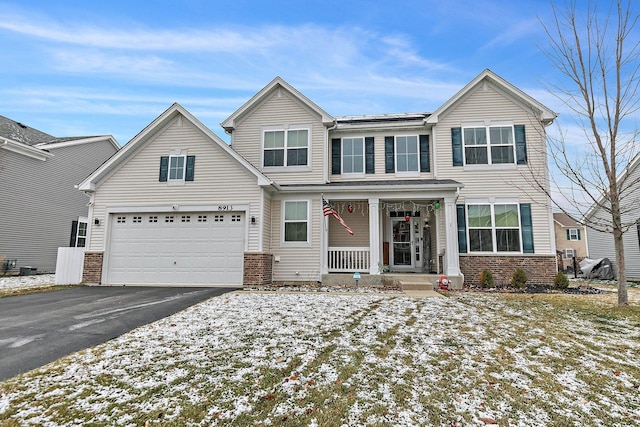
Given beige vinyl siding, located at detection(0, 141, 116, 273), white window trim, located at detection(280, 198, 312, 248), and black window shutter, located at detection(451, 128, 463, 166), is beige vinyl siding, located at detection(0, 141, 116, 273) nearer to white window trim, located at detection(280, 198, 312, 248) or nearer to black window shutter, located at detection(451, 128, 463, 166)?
white window trim, located at detection(280, 198, 312, 248)

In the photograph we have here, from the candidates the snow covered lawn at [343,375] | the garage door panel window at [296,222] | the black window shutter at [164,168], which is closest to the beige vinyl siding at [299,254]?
the garage door panel window at [296,222]

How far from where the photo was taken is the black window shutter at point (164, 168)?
1207 centimetres

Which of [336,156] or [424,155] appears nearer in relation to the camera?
[424,155]

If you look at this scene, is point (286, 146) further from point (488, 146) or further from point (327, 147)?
point (488, 146)

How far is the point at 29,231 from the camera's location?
15.6 metres

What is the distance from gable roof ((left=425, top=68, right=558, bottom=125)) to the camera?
12.5m

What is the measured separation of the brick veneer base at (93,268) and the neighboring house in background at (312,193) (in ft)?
0.14

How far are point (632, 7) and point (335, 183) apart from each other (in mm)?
9475

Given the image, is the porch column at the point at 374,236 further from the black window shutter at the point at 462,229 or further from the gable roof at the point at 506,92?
the gable roof at the point at 506,92

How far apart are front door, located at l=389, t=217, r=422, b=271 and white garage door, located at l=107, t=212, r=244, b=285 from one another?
6.48 m

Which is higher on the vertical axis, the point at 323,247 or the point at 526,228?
the point at 526,228

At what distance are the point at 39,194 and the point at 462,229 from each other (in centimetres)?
1989

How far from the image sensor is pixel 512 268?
39.0 ft

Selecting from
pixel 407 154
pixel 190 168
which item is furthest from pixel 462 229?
pixel 190 168
